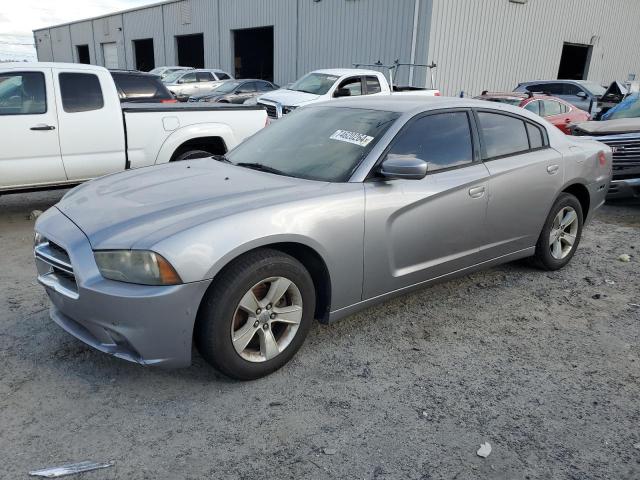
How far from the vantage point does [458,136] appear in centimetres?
403

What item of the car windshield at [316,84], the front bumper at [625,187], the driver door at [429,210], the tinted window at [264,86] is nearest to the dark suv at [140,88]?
the car windshield at [316,84]

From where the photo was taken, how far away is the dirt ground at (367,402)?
99.9 inches

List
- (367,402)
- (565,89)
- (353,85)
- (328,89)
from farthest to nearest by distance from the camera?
(565,89) < (353,85) < (328,89) < (367,402)

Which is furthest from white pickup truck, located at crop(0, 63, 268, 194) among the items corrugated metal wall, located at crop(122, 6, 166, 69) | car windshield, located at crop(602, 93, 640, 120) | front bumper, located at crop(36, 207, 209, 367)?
corrugated metal wall, located at crop(122, 6, 166, 69)

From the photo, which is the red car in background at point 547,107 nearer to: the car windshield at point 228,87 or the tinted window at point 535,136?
the tinted window at point 535,136

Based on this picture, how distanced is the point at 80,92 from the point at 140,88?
9.74 ft

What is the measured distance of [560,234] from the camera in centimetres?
498

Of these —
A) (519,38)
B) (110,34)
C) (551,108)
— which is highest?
(519,38)

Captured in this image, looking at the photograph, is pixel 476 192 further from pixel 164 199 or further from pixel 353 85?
pixel 353 85

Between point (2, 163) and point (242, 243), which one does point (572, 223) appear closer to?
point (242, 243)

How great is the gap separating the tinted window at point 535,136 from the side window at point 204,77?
19.0m

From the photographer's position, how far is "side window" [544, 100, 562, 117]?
11.5 metres

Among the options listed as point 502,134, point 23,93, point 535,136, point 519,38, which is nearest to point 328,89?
point 23,93

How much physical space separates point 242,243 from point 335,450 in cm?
114
